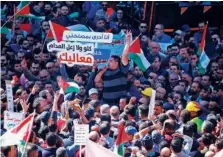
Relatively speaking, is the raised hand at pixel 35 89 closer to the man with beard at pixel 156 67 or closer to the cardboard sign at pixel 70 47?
the cardboard sign at pixel 70 47

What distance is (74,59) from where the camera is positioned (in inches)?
363

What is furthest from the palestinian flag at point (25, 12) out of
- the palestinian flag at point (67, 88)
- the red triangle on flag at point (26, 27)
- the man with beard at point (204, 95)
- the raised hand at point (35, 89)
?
the man with beard at point (204, 95)

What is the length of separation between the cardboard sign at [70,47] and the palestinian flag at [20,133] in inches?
65.6

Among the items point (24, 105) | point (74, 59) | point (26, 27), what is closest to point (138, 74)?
point (74, 59)

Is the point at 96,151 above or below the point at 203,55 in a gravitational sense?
below

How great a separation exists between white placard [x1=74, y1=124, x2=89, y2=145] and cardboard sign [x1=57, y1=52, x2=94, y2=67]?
1.36 meters

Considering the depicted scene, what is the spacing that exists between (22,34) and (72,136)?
2210 mm

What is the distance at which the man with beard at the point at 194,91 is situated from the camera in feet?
27.1

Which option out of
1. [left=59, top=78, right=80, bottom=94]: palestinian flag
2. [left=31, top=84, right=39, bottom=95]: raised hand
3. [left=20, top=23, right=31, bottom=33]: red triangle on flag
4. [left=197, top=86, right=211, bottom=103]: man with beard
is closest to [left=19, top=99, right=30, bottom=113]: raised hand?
[left=31, top=84, right=39, bottom=95]: raised hand

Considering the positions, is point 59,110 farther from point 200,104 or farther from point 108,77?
point 200,104

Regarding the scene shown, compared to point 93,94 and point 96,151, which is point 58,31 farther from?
point 96,151

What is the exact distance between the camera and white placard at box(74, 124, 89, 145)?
25.4ft

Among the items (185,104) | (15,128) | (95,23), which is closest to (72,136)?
(15,128)

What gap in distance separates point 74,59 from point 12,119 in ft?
3.94
